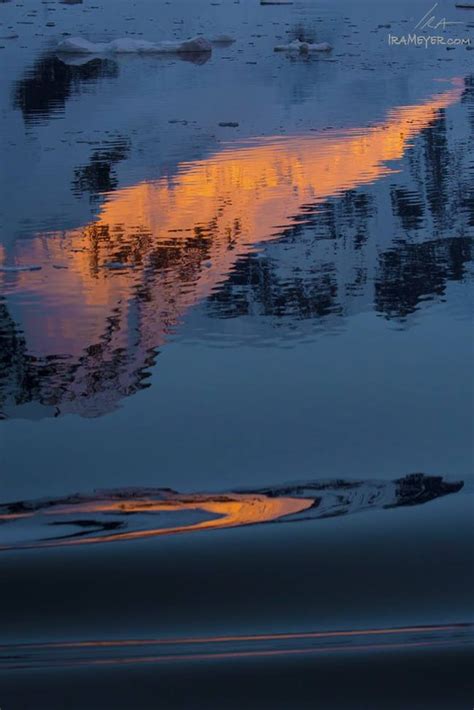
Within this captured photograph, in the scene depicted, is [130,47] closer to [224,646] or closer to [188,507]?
[188,507]

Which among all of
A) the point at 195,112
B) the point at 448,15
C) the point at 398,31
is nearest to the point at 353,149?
the point at 195,112

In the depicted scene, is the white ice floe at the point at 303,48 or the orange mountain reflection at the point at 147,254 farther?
the white ice floe at the point at 303,48

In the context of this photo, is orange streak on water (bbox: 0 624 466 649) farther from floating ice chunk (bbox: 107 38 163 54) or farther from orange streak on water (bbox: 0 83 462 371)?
floating ice chunk (bbox: 107 38 163 54)

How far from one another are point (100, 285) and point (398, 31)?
1775 cm

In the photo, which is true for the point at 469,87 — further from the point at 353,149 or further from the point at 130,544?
the point at 130,544

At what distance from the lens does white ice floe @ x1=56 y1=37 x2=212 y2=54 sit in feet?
52.9

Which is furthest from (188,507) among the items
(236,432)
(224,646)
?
(224,646)

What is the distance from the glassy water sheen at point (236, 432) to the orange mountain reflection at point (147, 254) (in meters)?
0.02

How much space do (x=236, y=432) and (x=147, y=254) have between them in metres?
1.90

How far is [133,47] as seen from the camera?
650 inches

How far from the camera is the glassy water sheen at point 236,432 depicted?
1801mm

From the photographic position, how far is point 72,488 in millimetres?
2471
